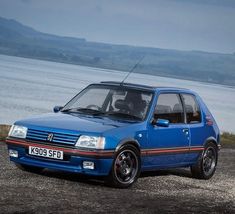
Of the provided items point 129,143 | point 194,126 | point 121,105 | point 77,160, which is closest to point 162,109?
point 121,105

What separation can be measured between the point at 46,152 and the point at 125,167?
1224 mm

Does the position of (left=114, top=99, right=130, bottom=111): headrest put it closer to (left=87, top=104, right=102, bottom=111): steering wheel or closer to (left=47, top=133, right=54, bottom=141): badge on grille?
(left=87, top=104, right=102, bottom=111): steering wheel

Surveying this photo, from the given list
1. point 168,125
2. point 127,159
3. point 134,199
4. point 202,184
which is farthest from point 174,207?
point 202,184

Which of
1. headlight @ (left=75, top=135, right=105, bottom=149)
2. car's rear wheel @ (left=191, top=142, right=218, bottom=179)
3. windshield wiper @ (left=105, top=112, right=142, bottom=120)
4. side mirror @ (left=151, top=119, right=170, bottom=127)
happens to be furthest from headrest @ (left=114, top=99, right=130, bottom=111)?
car's rear wheel @ (left=191, top=142, right=218, bottom=179)

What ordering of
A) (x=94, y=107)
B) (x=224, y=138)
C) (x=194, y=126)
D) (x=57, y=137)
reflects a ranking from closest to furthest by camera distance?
(x=57, y=137), (x=94, y=107), (x=194, y=126), (x=224, y=138)

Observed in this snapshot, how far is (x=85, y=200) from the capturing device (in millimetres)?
9766

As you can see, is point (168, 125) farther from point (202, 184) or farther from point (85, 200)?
point (85, 200)

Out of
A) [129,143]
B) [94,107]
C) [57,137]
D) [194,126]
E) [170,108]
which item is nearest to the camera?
[57,137]

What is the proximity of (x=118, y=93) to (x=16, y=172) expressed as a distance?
6.75ft

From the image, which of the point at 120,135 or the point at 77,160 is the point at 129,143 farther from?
the point at 77,160

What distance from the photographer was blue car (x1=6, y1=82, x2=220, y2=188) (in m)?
10.7

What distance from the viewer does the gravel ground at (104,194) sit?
9211 millimetres

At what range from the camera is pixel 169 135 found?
1228 cm

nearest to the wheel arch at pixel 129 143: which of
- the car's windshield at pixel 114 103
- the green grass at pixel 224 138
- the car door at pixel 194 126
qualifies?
the car's windshield at pixel 114 103
